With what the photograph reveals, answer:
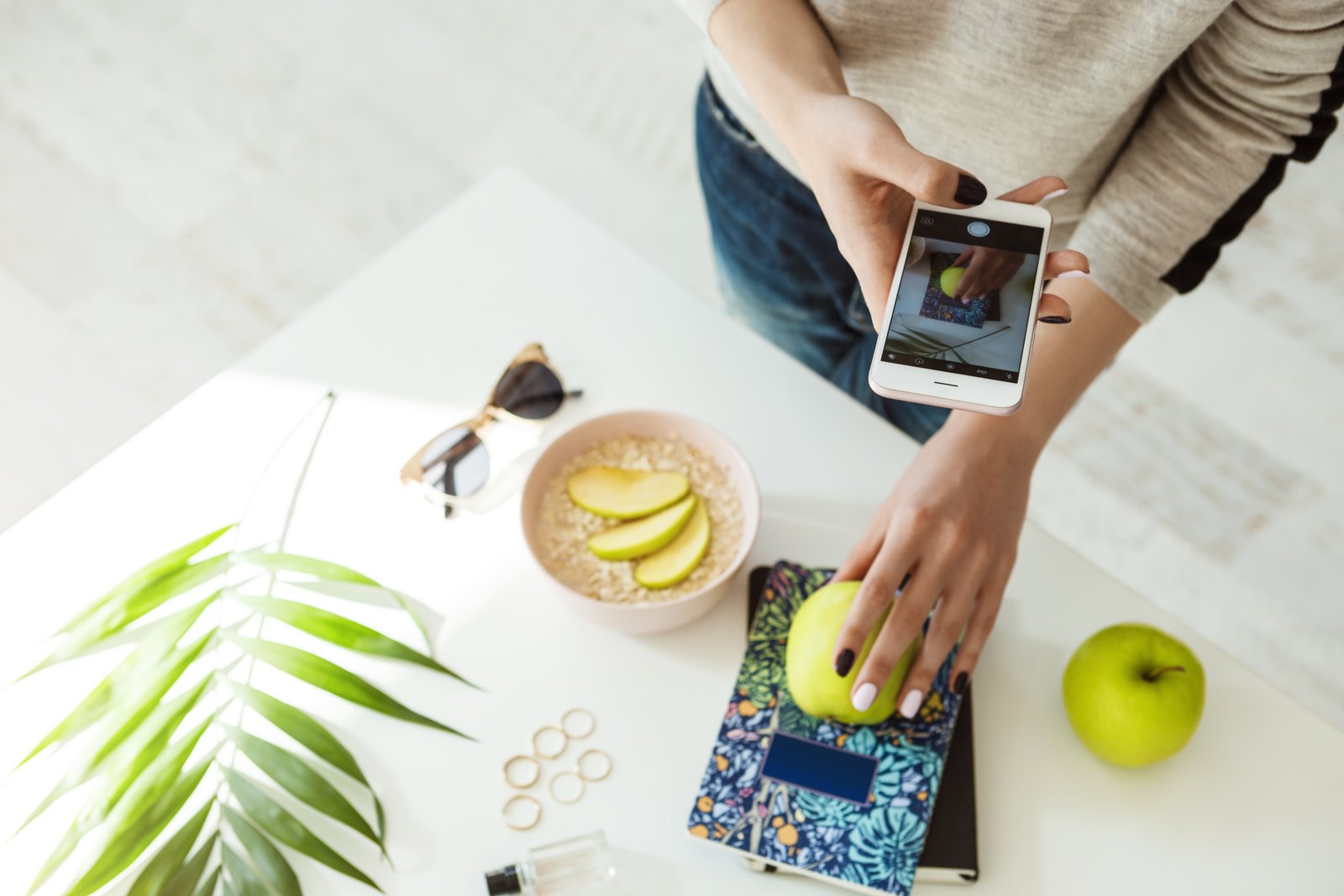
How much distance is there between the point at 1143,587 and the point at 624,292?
40.7 inches

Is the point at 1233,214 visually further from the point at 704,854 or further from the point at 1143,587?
the point at 1143,587

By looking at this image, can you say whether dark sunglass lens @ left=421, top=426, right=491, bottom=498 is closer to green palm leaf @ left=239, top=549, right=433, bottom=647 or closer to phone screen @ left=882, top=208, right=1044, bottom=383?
green palm leaf @ left=239, top=549, right=433, bottom=647

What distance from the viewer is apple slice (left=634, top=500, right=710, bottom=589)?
783 mm

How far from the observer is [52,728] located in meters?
0.75

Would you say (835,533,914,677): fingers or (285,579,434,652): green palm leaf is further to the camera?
(285,579,434,652): green palm leaf

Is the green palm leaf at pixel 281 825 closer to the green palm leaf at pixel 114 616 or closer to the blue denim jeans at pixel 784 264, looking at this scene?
the green palm leaf at pixel 114 616

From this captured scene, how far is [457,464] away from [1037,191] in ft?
1.70

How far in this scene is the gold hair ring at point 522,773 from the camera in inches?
29.6

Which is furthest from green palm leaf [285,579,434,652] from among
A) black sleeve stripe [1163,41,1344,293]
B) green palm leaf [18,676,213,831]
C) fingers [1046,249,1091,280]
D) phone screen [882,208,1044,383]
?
black sleeve stripe [1163,41,1344,293]

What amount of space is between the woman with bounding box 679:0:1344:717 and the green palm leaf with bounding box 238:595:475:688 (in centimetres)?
33

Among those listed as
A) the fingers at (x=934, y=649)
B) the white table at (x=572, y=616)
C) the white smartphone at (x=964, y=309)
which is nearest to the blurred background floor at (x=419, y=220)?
the white table at (x=572, y=616)

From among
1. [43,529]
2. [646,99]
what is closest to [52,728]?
[43,529]

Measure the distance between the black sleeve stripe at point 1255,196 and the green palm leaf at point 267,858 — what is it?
811mm

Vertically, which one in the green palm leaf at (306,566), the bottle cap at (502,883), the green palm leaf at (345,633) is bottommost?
the bottle cap at (502,883)
